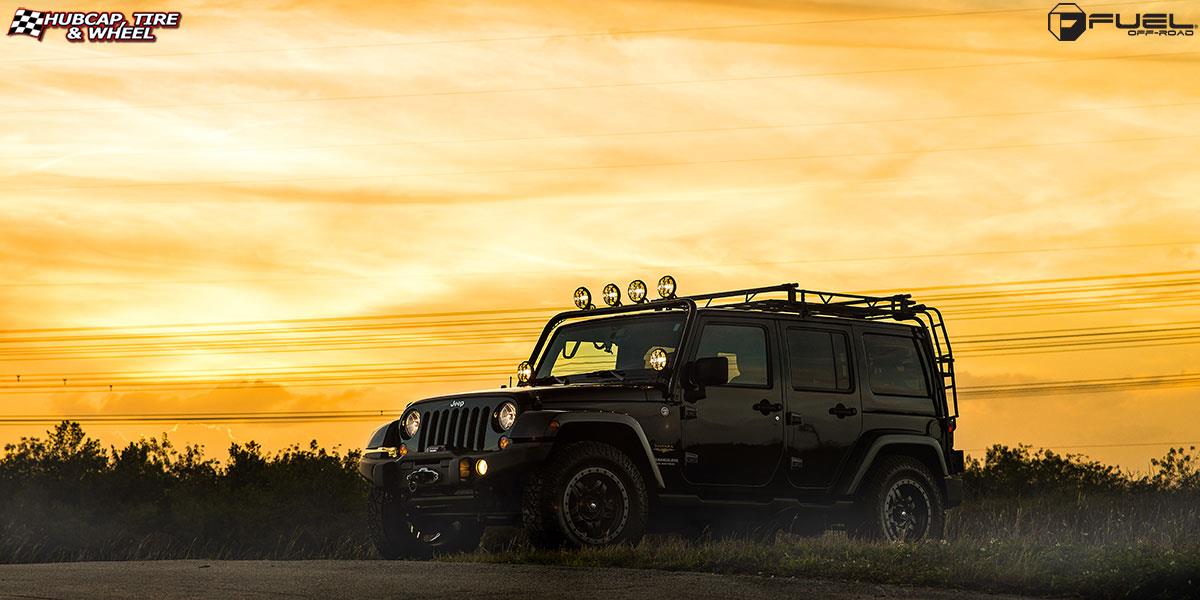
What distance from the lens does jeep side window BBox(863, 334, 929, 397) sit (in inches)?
610

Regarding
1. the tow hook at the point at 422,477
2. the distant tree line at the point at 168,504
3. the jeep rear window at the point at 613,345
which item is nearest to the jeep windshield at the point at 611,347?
the jeep rear window at the point at 613,345

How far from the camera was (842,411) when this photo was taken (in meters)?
15.0

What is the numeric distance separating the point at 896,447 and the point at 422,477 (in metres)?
5.14

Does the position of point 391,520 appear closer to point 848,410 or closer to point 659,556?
point 659,556

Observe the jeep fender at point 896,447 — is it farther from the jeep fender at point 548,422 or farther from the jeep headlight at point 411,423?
the jeep headlight at point 411,423

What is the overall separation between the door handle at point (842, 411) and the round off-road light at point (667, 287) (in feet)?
6.50

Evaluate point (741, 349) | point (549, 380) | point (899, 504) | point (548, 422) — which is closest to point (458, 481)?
point (548, 422)

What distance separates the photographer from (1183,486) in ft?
87.0

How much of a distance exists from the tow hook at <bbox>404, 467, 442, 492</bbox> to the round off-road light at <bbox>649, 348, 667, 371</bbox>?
2145 millimetres

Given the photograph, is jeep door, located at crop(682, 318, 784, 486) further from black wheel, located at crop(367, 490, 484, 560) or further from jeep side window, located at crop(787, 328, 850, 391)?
black wheel, located at crop(367, 490, 484, 560)

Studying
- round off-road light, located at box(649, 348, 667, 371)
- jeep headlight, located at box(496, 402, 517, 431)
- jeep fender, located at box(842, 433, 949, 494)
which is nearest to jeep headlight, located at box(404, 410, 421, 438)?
jeep headlight, located at box(496, 402, 517, 431)

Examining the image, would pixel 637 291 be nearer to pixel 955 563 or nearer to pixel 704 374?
pixel 704 374

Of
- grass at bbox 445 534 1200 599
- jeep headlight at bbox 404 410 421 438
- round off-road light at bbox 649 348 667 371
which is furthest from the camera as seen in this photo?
jeep headlight at bbox 404 410 421 438

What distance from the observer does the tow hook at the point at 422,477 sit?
13.2 meters
